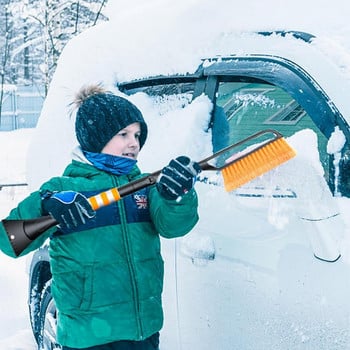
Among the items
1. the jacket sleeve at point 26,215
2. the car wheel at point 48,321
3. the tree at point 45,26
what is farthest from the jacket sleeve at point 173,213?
the tree at point 45,26

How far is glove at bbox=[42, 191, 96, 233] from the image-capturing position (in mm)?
1812

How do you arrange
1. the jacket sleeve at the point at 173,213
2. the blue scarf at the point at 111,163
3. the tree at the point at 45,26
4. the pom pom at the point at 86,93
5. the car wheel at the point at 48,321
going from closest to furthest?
the jacket sleeve at the point at 173,213 → the blue scarf at the point at 111,163 → the pom pom at the point at 86,93 → the car wheel at the point at 48,321 → the tree at the point at 45,26

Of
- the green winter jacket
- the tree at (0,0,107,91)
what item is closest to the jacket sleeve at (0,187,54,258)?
the green winter jacket

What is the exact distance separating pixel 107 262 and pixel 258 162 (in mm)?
576

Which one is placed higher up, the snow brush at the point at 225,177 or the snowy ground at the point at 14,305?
the snow brush at the point at 225,177

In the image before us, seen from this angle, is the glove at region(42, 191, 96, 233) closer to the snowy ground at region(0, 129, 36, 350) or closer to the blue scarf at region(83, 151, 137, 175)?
the blue scarf at region(83, 151, 137, 175)

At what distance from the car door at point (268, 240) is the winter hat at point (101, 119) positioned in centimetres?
46

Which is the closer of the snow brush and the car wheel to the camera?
the snow brush

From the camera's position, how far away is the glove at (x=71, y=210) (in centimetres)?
181

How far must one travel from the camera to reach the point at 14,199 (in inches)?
395

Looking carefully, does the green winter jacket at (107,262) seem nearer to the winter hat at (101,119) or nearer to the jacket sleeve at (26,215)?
the jacket sleeve at (26,215)

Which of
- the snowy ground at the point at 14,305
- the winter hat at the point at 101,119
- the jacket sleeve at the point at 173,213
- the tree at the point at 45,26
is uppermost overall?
the tree at the point at 45,26

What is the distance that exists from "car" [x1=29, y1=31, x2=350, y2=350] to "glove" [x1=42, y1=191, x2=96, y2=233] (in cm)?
57

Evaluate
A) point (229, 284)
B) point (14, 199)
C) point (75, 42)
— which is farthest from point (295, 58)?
point (14, 199)
